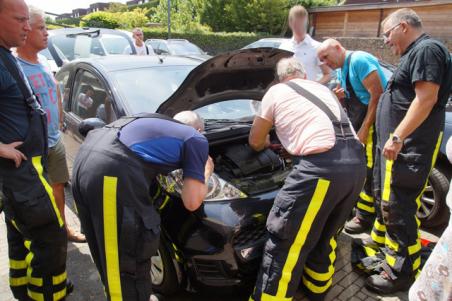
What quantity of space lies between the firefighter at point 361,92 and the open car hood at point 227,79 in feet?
2.25

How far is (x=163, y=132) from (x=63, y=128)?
234cm

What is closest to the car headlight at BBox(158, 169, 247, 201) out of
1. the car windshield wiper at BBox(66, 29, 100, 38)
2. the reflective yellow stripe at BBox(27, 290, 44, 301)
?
the reflective yellow stripe at BBox(27, 290, 44, 301)

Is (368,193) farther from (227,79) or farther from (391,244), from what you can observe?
(227,79)

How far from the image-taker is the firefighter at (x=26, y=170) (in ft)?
6.45

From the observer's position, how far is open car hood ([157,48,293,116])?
2492mm

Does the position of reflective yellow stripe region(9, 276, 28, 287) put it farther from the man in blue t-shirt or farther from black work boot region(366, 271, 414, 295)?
black work boot region(366, 271, 414, 295)

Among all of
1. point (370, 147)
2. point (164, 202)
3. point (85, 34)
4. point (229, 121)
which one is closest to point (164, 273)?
point (164, 202)

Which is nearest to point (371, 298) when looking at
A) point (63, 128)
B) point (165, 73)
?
point (165, 73)

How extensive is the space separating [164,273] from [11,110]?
1.34 meters

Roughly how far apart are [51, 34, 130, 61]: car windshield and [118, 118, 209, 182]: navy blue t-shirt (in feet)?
20.2

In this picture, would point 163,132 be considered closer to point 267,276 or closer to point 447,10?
point 267,276

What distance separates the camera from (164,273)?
2.33 meters

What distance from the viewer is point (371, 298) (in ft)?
8.35

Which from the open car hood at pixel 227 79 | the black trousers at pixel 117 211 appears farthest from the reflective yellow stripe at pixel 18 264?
the open car hood at pixel 227 79
